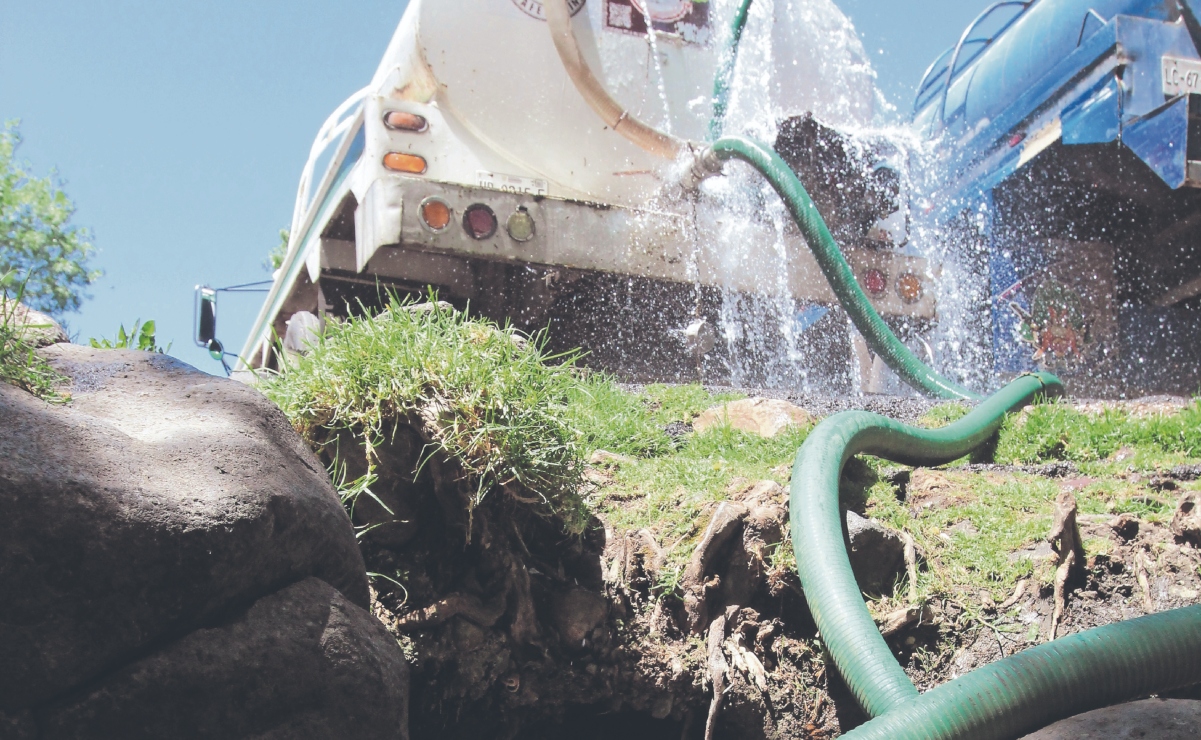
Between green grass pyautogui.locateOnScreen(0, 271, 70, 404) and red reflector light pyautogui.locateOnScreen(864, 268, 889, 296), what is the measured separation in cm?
459

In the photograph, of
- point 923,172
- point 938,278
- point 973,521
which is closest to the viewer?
point 973,521

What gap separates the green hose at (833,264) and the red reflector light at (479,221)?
133cm

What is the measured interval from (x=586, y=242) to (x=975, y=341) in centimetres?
417

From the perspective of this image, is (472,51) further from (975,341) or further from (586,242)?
(975,341)

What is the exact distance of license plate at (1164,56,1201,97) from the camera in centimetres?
644

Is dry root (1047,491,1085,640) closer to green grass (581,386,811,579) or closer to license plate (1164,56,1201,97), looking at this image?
green grass (581,386,811,579)

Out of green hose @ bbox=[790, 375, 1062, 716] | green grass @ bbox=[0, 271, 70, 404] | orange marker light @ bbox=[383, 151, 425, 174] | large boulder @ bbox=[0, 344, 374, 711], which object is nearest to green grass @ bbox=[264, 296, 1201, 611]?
green hose @ bbox=[790, 375, 1062, 716]

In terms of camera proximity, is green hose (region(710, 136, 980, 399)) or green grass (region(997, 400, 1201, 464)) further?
green hose (region(710, 136, 980, 399))

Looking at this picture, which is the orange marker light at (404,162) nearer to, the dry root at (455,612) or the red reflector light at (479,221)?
the red reflector light at (479,221)

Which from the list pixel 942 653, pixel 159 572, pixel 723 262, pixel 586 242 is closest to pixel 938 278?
pixel 723 262

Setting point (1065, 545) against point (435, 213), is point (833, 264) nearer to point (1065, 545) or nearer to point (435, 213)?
point (435, 213)

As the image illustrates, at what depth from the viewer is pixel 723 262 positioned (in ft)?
17.5

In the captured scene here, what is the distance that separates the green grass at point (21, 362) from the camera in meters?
1.78

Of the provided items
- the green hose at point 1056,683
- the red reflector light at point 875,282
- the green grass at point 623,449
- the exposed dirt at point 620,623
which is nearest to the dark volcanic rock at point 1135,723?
the green hose at point 1056,683
